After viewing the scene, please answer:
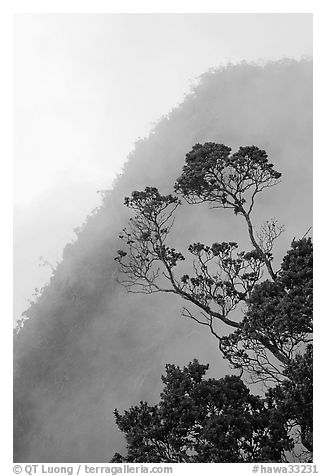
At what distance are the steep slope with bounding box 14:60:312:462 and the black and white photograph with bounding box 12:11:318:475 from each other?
22 mm

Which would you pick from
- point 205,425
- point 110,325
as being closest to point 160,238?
point 205,425

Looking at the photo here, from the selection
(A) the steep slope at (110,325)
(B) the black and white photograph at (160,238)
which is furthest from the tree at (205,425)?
(A) the steep slope at (110,325)

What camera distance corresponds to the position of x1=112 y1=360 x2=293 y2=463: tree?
290cm

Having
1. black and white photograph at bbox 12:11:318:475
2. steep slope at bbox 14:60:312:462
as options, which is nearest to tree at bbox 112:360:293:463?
black and white photograph at bbox 12:11:318:475

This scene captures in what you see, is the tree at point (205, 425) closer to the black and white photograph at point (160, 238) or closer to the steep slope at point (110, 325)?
the black and white photograph at point (160, 238)

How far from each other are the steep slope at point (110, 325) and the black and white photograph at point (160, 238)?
22 millimetres

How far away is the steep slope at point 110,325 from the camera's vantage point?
5676mm

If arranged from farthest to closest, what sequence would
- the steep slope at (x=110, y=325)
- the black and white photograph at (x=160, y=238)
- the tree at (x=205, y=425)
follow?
the steep slope at (x=110, y=325), the black and white photograph at (x=160, y=238), the tree at (x=205, y=425)

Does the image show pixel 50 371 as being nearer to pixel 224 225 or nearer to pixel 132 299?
pixel 132 299

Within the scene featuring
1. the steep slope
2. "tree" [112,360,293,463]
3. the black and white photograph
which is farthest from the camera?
the steep slope

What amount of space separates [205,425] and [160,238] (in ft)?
4.43

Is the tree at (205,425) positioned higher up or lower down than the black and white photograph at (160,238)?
lower down

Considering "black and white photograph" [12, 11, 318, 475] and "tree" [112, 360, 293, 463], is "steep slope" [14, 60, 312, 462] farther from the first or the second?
"tree" [112, 360, 293, 463]
